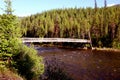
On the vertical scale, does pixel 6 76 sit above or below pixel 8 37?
below

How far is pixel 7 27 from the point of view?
88.9 ft

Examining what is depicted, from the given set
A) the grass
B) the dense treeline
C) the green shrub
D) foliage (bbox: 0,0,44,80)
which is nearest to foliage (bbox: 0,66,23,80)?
the grass

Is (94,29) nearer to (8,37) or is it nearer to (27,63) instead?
(8,37)

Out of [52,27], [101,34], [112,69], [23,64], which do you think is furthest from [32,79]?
[52,27]

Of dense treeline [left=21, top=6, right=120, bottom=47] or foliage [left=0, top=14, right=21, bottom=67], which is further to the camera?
dense treeline [left=21, top=6, right=120, bottom=47]

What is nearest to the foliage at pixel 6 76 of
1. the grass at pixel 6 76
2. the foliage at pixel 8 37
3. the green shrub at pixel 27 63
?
the grass at pixel 6 76

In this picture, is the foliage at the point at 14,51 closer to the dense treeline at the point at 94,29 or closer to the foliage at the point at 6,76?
the foliage at the point at 6,76

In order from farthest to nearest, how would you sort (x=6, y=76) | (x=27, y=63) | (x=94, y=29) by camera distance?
1. (x=94, y=29)
2. (x=27, y=63)
3. (x=6, y=76)

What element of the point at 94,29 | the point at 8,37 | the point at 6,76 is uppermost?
the point at 8,37

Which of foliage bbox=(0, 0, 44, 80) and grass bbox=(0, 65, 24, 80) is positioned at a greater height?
foliage bbox=(0, 0, 44, 80)

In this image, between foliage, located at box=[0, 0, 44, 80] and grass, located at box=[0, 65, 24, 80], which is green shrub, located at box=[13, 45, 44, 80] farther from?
grass, located at box=[0, 65, 24, 80]

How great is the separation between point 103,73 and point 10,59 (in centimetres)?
1867

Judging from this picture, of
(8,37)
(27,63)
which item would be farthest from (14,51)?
(27,63)

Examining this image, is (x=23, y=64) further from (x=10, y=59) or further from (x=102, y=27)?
(x=102, y=27)
